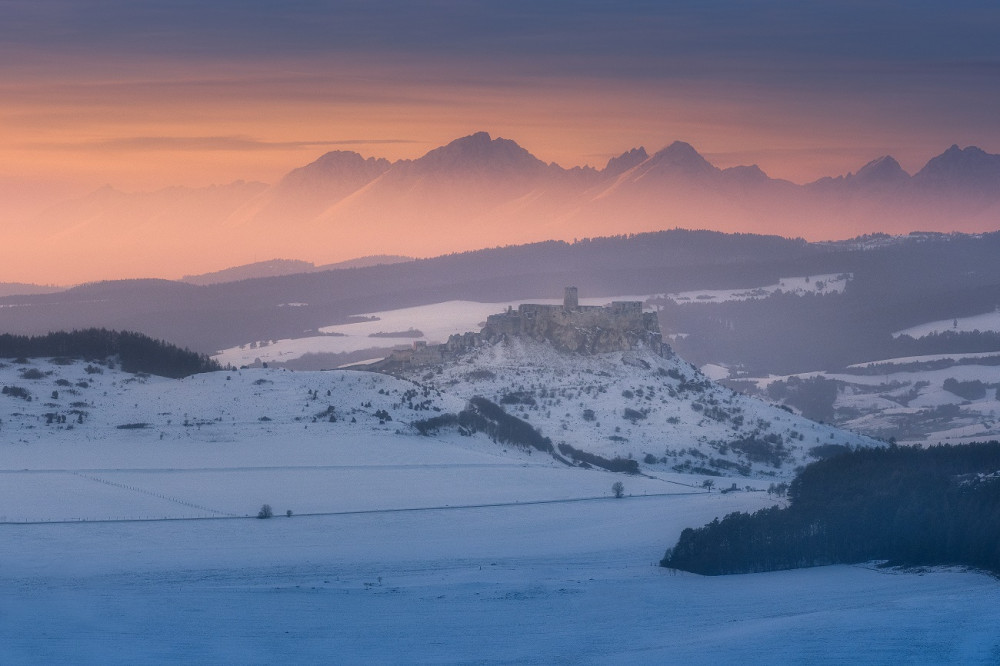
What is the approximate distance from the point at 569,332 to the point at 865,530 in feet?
216

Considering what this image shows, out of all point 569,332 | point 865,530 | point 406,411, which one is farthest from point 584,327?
point 865,530

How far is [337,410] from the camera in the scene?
11238 cm

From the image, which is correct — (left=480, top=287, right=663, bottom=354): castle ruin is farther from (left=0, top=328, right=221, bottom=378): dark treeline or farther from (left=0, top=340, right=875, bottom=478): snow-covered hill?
(left=0, top=328, right=221, bottom=378): dark treeline

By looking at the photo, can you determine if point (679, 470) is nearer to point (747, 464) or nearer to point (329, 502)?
point (747, 464)

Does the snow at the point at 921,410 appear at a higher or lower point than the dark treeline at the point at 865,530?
higher

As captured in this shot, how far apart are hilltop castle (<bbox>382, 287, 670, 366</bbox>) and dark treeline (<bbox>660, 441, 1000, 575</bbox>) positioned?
52.8 m

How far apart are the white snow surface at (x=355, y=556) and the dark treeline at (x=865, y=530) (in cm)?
223

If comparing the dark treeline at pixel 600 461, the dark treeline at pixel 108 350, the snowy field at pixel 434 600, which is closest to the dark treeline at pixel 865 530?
the snowy field at pixel 434 600

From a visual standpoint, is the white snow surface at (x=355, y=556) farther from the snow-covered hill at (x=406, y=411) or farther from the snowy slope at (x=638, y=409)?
the snowy slope at (x=638, y=409)

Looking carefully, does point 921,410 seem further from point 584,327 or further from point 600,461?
point 600,461

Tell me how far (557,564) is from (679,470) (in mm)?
46913

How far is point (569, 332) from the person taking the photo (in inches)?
5743

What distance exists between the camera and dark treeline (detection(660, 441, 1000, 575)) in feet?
257

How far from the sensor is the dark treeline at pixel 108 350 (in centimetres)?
11669
